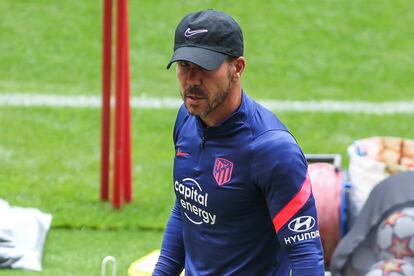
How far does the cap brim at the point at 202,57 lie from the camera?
3609 millimetres

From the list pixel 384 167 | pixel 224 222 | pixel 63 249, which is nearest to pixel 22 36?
pixel 63 249

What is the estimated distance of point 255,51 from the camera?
1348cm

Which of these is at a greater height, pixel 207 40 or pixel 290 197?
pixel 207 40

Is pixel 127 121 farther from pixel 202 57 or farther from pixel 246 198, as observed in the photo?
pixel 202 57

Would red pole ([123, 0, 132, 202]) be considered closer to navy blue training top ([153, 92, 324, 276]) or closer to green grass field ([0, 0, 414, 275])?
green grass field ([0, 0, 414, 275])

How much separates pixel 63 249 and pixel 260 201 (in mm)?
4679

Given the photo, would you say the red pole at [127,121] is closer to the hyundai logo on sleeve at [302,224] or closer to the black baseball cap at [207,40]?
the black baseball cap at [207,40]

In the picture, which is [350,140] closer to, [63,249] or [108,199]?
[108,199]

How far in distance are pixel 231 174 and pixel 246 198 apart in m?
0.11

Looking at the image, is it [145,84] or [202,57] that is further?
[145,84]

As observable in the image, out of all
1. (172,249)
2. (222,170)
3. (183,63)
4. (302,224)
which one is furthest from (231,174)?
(172,249)

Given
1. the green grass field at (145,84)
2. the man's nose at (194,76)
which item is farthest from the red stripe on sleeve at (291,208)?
the green grass field at (145,84)

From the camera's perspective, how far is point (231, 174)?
3807 millimetres

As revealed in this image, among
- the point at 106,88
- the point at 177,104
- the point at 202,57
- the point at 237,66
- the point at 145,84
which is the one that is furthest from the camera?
the point at 145,84
